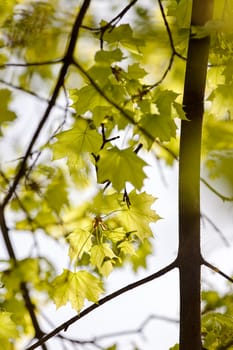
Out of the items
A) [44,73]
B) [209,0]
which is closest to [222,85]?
[209,0]

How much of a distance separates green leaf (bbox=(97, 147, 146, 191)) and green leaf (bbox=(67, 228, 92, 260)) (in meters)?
0.20

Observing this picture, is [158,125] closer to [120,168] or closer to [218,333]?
[120,168]

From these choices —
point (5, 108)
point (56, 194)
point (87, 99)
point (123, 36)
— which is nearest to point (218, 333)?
point (87, 99)

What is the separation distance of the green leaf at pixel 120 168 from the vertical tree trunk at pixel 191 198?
5.0 inches

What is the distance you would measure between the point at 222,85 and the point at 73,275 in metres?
0.58

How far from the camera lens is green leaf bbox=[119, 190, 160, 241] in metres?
1.37

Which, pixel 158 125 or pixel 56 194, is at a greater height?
pixel 56 194

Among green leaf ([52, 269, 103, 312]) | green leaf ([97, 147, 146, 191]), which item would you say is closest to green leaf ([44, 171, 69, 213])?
green leaf ([52, 269, 103, 312])

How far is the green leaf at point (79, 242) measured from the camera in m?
1.36

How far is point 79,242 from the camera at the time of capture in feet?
4.51

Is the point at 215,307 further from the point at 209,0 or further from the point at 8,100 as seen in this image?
the point at 209,0

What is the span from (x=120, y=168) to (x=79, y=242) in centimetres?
26

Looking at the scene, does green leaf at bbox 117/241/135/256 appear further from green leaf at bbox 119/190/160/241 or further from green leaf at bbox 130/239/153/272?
green leaf at bbox 130/239/153/272

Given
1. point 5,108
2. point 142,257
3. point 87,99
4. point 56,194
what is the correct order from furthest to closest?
point 142,257
point 56,194
point 5,108
point 87,99
